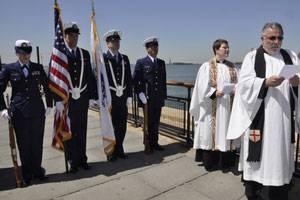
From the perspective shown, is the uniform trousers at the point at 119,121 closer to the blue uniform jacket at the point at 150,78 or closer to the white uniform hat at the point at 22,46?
the blue uniform jacket at the point at 150,78

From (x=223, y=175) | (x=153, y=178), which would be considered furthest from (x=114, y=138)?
(x=223, y=175)

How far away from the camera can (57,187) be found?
3457 mm

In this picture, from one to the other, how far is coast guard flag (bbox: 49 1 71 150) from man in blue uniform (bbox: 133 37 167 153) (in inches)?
50.5

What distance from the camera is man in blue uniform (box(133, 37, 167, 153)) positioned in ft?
14.8

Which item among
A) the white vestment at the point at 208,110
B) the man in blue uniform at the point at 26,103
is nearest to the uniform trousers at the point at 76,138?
the man in blue uniform at the point at 26,103

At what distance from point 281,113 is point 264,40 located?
0.75 m

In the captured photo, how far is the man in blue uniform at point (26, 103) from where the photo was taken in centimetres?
336

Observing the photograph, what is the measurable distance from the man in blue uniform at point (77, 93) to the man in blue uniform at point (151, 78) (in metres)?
0.83

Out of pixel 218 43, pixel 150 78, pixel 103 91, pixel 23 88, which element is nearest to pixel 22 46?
pixel 23 88

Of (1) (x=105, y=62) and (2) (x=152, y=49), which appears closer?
(1) (x=105, y=62)

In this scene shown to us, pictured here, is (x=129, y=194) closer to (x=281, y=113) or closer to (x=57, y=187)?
(x=57, y=187)

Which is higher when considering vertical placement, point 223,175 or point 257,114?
point 257,114

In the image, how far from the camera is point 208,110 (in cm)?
388

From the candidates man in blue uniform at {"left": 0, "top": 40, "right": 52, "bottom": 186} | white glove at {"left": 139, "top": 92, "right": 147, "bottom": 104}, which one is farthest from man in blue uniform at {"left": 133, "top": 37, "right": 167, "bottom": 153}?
man in blue uniform at {"left": 0, "top": 40, "right": 52, "bottom": 186}
